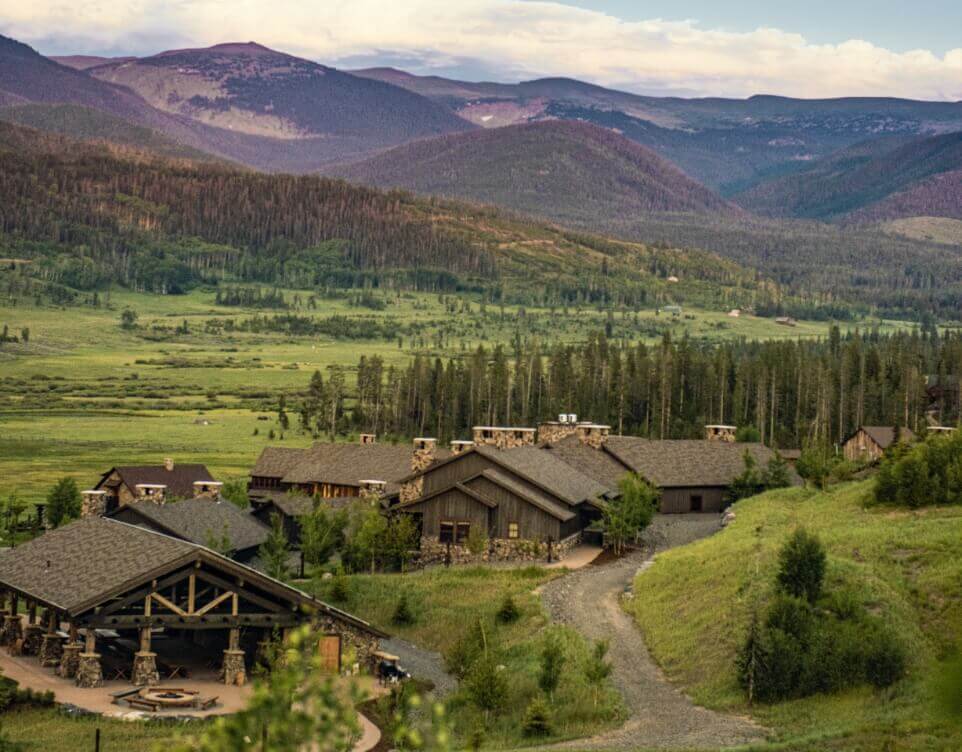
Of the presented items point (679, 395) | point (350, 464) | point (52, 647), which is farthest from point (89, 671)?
point (679, 395)

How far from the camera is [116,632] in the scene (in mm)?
41875

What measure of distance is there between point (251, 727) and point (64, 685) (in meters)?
25.4

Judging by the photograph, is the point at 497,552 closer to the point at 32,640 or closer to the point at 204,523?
the point at 204,523

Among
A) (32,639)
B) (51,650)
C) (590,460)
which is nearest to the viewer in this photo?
(51,650)

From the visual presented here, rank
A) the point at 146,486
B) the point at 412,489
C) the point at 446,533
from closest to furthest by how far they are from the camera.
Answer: the point at 446,533
the point at 146,486
the point at 412,489

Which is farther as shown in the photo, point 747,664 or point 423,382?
point 423,382

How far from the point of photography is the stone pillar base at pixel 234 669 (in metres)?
37.5

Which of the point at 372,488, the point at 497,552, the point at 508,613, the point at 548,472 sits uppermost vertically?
the point at 548,472

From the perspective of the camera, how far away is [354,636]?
39.8 meters

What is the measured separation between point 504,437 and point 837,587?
29.3 metres

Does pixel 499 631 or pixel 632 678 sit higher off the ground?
pixel 632 678

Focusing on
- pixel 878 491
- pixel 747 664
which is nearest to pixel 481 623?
pixel 747 664

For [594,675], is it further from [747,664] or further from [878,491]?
[878,491]

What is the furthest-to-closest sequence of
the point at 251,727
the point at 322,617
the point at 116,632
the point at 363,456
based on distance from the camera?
the point at 363,456, the point at 116,632, the point at 322,617, the point at 251,727
